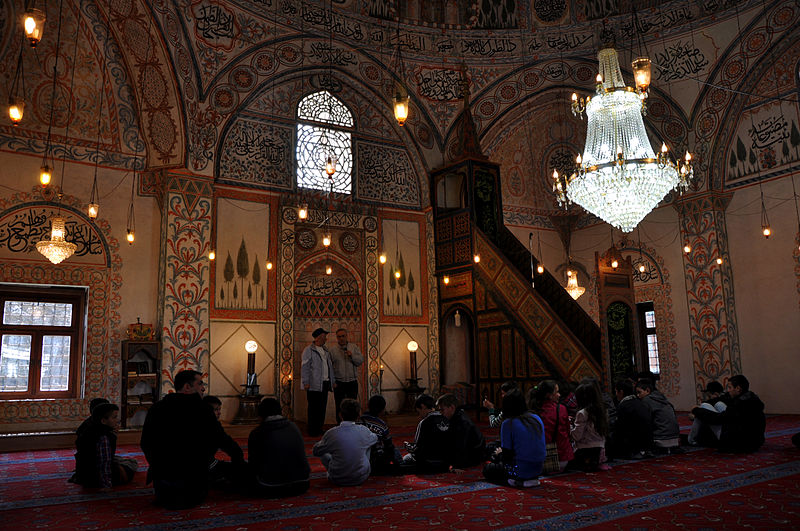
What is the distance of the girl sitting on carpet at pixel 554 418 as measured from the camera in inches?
168

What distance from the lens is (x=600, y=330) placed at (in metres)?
7.20

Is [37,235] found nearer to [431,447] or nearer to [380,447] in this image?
[380,447]

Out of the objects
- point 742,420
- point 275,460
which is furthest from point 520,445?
point 742,420

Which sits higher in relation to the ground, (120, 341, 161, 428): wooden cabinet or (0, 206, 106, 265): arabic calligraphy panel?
(0, 206, 106, 265): arabic calligraphy panel

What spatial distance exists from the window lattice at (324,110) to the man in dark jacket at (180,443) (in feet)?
22.4

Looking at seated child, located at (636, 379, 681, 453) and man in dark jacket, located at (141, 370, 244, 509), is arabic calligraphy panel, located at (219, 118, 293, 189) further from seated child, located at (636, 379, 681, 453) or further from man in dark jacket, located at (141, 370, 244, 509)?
seated child, located at (636, 379, 681, 453)

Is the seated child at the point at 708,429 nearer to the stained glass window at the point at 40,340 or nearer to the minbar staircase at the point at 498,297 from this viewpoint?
the minbar staircase at the point at 498,297

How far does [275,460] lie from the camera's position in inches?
145

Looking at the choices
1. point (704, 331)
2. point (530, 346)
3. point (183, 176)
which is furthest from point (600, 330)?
point (183, 176)

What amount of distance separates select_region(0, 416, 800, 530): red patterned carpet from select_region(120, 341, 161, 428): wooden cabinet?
284cm

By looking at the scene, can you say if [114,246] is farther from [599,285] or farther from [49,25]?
[599,285]

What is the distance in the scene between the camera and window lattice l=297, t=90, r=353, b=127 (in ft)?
31.7

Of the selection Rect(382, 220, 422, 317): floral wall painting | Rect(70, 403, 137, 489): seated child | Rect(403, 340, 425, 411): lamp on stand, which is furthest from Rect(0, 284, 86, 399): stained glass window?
Rect(403, 340, 425, 411): lamp on stand

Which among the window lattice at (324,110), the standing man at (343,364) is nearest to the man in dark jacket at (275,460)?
the standing man at (343,364)
